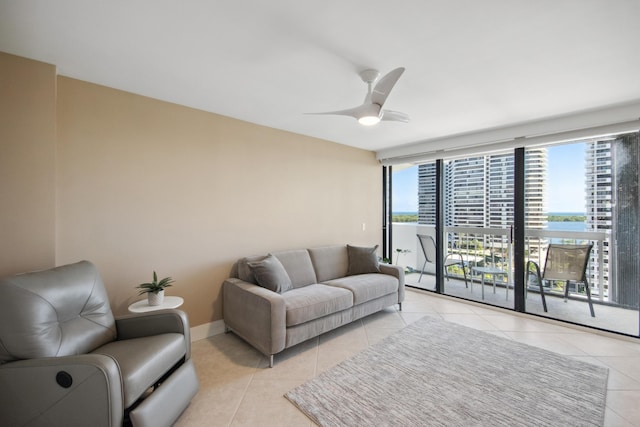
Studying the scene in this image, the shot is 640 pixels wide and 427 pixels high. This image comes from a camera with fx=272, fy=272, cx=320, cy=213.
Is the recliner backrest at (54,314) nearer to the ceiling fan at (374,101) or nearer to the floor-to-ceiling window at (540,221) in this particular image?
the ceiling fan at (374,101)

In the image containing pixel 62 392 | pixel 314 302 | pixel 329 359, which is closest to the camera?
pixel 62 392

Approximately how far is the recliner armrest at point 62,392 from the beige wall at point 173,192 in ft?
3.53

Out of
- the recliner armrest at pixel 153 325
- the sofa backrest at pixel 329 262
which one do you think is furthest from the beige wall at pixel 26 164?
the sofa backrest at pixel 329 262

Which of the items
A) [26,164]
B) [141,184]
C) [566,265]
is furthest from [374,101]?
[566,265]

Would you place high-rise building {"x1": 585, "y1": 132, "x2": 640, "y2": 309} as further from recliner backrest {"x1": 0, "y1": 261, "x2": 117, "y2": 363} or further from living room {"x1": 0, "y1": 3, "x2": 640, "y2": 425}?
recliner backrest {"x1": 0, "y1": 261, "x2": 117, "y2": 363}

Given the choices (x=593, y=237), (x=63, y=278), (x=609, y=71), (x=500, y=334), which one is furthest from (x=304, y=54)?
(x=593, y=237)

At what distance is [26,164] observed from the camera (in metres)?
1.98

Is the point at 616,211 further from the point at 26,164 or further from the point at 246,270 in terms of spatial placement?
the point at 26,164

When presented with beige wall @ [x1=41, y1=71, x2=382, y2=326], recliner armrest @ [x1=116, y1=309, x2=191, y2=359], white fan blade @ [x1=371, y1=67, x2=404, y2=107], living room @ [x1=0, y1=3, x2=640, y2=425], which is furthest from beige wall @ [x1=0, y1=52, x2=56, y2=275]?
white fan blade @ [x1=371, y1=67, x2=404, y2=107]

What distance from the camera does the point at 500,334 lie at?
3074mm

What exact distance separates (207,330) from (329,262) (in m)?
1.70

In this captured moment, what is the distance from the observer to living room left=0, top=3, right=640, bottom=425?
1.98 m

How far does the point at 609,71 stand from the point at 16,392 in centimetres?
441

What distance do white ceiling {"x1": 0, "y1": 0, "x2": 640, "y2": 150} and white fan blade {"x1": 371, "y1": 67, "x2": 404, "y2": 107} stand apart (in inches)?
9.1
